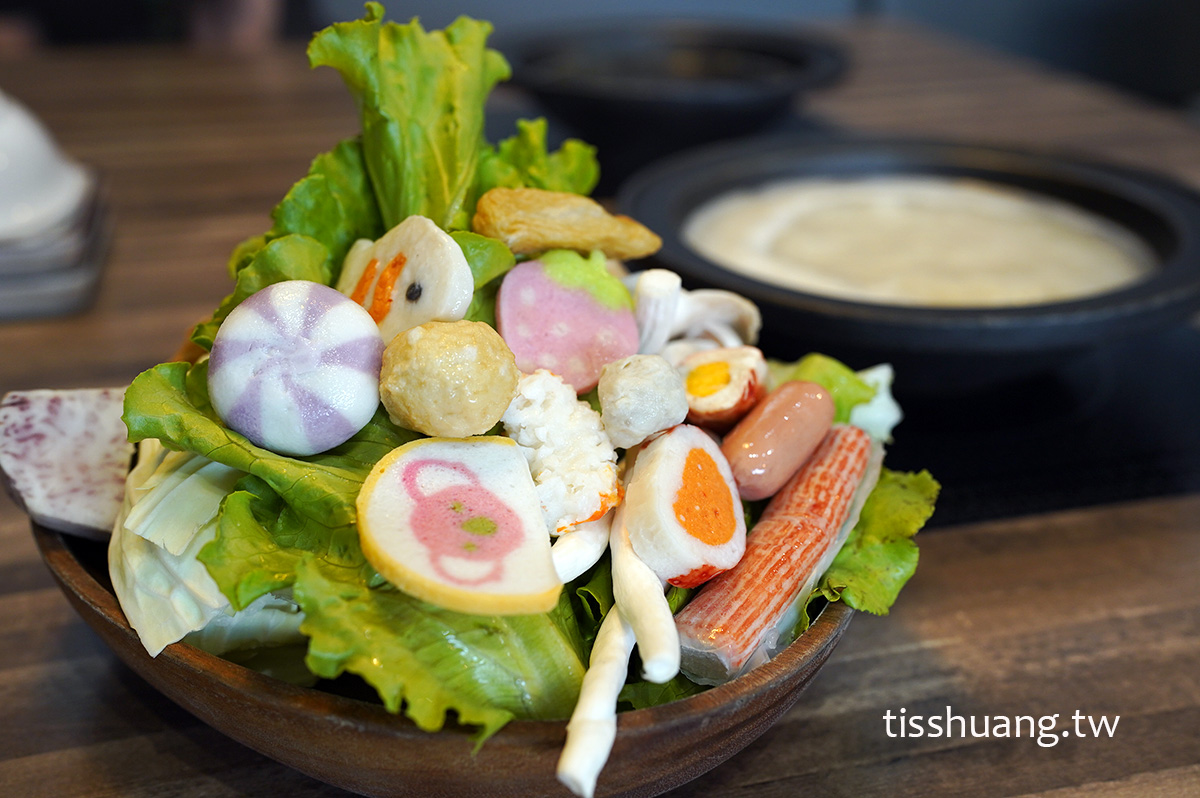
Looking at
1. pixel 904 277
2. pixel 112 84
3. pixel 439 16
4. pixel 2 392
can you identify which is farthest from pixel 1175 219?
pixel 439 16

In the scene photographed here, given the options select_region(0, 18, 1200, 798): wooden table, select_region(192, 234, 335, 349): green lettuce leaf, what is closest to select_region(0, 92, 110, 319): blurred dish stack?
select_region(0, 18, 1200, 798): wooden table

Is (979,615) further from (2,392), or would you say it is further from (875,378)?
(2,392)

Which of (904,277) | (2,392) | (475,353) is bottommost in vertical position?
(2,392)

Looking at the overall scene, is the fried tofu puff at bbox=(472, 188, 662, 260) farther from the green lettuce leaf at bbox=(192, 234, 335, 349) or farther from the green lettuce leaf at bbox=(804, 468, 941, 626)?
the green lettuce leaf at bbox=(804, 468, 941, 626)

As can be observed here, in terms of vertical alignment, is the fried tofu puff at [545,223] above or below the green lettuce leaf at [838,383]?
above

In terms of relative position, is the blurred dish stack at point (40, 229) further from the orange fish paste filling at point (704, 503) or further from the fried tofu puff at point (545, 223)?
the orange fish paste filling at point (704, 503)

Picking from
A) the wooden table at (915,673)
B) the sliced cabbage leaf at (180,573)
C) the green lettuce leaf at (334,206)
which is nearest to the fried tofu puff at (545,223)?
the green lettuce leaf at (334,206)
